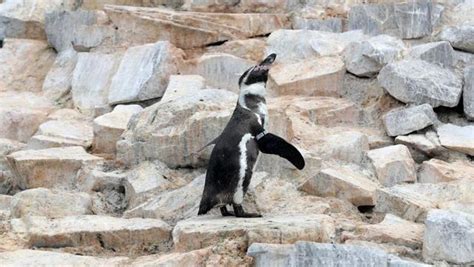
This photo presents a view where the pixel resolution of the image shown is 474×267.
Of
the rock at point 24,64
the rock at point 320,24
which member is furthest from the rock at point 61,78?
the rock at point 320,24

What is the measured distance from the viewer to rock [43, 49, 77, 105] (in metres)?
7.79

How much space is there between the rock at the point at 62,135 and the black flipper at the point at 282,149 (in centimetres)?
206

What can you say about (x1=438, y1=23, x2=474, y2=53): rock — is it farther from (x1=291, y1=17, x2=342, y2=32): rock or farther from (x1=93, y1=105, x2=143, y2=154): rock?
(x1=93, y1=105, x2=143, y2=154): rock

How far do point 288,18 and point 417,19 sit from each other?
1321 millimetres

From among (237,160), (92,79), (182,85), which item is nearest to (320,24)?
(182,85)

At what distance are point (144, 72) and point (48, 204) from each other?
7.28 feet

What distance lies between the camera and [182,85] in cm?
688

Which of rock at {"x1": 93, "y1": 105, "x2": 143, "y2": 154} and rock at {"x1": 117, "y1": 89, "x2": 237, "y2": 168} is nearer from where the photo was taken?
rock at {"x1": 117, "y1": 89, "x2": 237, "y2": 168}

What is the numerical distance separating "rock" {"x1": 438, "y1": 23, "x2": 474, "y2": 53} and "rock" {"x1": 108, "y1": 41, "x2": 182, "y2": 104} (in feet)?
7.77

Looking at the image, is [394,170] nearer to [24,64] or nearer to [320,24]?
[320,24]

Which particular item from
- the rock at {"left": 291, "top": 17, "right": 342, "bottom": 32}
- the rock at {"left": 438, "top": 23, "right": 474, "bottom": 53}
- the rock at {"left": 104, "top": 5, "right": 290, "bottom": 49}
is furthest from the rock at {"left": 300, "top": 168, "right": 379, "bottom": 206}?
the rock at {"left": 104, "top": 5, "right": 290, "bottom": 49}

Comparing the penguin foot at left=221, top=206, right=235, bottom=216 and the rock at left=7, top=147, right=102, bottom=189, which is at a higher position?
the penguin foot at left=221, top=206, right=235, bottom=216

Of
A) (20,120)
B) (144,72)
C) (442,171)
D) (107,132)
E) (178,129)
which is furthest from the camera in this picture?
(144,72)

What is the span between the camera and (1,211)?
210 inches
